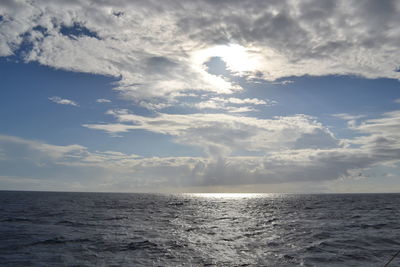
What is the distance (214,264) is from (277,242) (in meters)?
9.46

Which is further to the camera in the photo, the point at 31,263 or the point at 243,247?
the point at 243,247

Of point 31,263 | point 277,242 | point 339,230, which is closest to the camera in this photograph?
point 31,263

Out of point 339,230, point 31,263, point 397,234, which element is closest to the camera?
point 31,263

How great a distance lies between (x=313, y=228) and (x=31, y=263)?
1145 inches

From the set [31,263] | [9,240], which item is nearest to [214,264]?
[31,263]

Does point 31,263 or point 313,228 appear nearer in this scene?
point 31,263

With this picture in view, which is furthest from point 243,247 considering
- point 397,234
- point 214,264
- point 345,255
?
point 397,234

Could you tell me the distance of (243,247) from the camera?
24672 millimetres

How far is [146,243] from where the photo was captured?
25656 mm

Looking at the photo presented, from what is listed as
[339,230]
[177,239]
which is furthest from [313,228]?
[177,239]

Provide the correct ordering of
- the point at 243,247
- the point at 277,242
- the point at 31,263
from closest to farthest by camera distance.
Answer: the point at 31,263
the point at 243,247
the point at 277,242

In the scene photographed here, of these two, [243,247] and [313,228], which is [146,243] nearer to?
[243,247]

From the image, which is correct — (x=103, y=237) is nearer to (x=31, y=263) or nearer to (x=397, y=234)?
(x=31, y=263)

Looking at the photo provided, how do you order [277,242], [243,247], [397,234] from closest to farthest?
[243,247]
[277,242]
[397,234]
